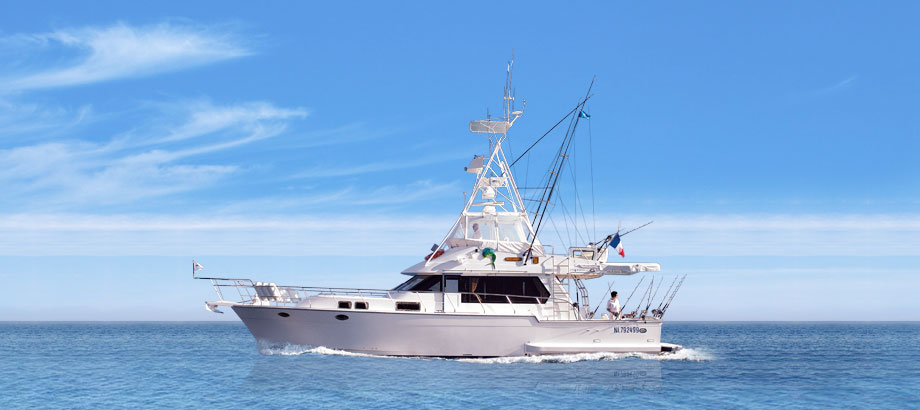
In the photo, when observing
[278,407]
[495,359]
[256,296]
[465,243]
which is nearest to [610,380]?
[495,359]

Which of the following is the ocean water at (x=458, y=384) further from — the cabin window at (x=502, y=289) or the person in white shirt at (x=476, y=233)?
the person in white shirt at (x=476, y=233)

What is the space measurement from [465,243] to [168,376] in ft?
31.4

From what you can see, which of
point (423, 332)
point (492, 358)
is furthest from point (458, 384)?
point (492, 358)

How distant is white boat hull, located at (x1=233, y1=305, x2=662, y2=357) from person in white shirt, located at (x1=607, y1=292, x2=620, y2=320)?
0.66 metres

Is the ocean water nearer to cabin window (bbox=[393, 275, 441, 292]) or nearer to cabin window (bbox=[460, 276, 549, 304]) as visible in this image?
cabin window (bbox=[460, 276, 549, 304])

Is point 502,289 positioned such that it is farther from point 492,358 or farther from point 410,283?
point 410,283

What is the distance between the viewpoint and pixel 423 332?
68.7ft

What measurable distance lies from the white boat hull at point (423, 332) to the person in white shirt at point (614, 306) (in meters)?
0.66

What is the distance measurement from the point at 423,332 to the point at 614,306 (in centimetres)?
611

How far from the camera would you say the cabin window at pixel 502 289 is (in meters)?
21.9

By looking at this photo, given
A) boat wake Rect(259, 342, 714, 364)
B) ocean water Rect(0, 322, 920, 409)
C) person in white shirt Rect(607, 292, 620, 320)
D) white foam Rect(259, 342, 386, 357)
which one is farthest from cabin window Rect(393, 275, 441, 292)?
person in white shirt Rect(607, 292, 620, 320)

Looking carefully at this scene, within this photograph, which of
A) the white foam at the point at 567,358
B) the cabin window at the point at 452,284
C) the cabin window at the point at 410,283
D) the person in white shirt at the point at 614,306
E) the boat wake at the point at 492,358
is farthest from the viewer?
the person in white shirt at the point at 614,306

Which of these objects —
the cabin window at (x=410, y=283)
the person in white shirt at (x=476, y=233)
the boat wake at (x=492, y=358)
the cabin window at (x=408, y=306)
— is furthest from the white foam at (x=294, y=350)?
the person in white shirt at (x=476, y=233)

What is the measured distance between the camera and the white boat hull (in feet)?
68.3
